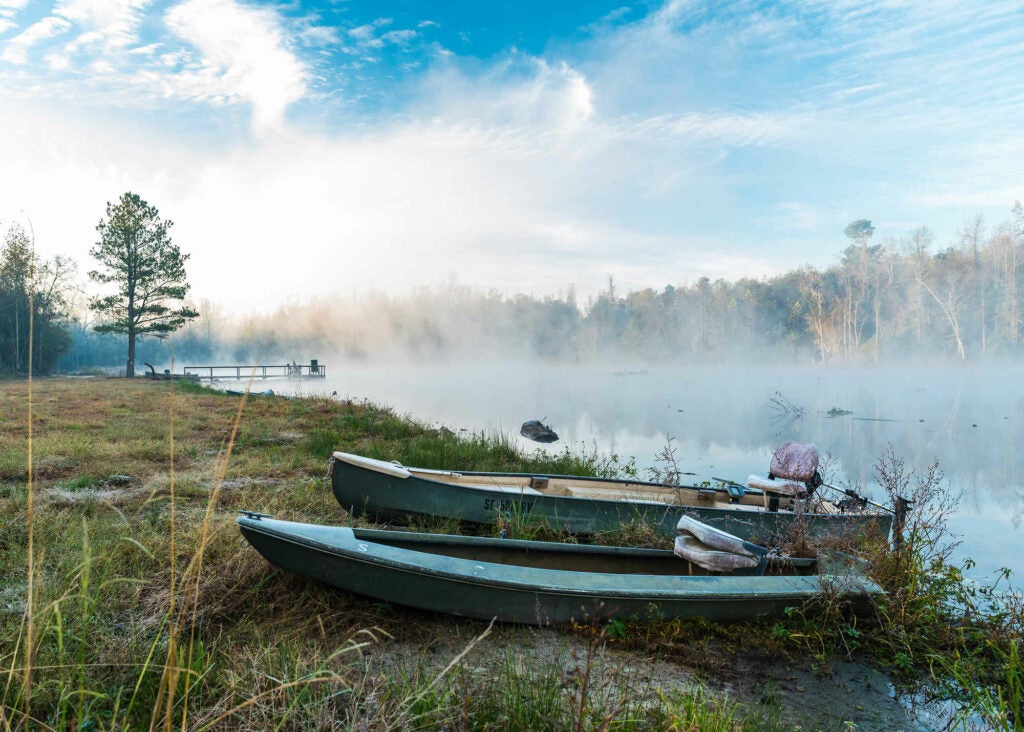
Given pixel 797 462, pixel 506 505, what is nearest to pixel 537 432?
pixel 797 462

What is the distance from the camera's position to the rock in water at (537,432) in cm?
1683

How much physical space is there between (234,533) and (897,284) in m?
66.9

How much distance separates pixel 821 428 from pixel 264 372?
38.2m

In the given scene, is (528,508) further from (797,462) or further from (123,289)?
(123,289)

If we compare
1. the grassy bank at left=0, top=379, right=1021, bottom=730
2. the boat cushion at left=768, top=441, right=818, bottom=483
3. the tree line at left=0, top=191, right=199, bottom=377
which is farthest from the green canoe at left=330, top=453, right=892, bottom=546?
the tree line at left=0, top=191, right=199, bottom=377

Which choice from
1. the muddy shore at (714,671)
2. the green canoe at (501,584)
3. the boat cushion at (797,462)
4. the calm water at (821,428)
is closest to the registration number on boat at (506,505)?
the green canoe at (501,584)

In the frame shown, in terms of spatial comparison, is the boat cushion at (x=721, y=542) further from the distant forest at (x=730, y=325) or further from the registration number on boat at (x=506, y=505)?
the distant forest at (x=730, y=325)

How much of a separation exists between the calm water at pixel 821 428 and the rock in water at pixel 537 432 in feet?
1.51

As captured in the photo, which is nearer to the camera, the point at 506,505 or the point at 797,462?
the point at 506,505

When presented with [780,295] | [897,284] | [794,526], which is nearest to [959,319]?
[897,284]

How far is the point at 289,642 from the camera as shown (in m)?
3.30

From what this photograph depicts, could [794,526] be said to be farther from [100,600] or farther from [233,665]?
[100,600]

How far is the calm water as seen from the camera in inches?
401

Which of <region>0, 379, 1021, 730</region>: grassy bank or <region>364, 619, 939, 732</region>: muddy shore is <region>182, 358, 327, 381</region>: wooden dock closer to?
<region>0, 379, 1021, 730</region>: grassy bank
